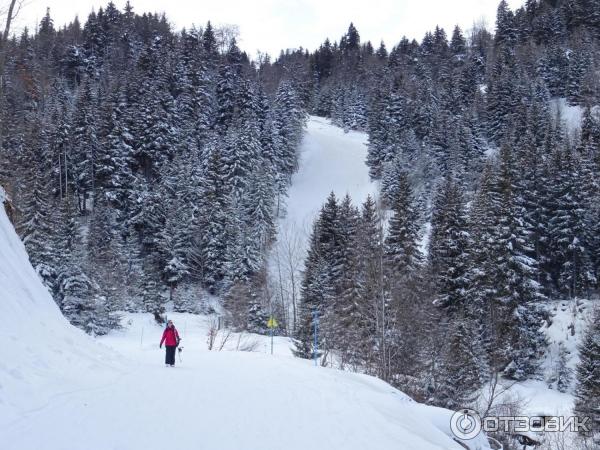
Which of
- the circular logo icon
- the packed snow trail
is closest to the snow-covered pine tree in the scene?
the circular logo icon

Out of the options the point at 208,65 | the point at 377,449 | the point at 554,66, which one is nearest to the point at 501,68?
the point at 554,66

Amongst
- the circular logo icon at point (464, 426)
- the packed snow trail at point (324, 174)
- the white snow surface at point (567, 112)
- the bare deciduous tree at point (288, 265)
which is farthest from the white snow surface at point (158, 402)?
the white snow surface at point (567, 112)

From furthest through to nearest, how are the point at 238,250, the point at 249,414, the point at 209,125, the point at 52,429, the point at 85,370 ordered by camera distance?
the point at 209,125
the point at 238,250
the point at 85,370
the point at 249,414
the point at 52,429

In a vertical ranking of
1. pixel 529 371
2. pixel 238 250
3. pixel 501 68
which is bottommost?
pixel 529 371

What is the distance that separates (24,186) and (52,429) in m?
40.3

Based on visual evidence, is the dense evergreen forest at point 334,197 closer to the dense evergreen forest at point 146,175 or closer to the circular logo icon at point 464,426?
the dense evergreen forest at point 146,175

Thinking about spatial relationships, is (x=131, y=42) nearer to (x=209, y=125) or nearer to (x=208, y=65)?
(x=208, y=65)

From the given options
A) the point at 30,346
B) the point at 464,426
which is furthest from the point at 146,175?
the point at 464,426

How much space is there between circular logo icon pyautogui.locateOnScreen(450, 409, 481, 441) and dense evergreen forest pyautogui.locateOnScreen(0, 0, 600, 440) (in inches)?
367

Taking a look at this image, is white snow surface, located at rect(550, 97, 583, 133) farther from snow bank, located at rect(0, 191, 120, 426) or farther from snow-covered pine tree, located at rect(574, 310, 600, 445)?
snow bank, located at rect(0, 191, 120, 426)

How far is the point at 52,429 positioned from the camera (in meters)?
6.29

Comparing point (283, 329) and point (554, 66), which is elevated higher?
point (554, 66)

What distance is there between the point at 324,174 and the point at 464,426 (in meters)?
65.2

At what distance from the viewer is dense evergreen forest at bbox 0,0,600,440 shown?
3123 cm
